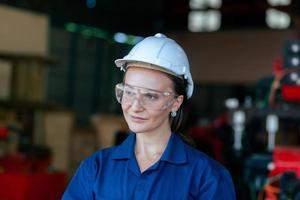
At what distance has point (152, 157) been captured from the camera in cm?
170

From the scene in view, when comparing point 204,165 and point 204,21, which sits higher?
point 204,21

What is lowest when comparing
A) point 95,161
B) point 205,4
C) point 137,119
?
point 95,161

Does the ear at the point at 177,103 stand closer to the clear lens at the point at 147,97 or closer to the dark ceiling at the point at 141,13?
the clear lens at the point at 147,97

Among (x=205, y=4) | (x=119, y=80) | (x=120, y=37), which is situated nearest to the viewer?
(x=119, y=80)

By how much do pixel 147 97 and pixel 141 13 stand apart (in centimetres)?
923

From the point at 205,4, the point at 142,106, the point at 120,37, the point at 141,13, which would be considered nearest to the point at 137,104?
the point at 142,106

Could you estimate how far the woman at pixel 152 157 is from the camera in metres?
1.63

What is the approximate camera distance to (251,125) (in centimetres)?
740

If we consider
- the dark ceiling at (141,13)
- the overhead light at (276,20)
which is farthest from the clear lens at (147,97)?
the overhead light at (276,20)

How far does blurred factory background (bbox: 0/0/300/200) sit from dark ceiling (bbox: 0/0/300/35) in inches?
0.7

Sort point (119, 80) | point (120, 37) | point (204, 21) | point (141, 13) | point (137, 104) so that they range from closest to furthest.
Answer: point (137, 104)
point (119, 80)
point (120, 37)
point (141, 13)
point (204, 21)

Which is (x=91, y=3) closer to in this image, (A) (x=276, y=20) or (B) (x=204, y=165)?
(A) (x=276, y=20)

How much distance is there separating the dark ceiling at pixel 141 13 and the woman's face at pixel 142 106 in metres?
5.75

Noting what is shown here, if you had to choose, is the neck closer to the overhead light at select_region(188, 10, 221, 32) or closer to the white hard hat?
the white hard hat
